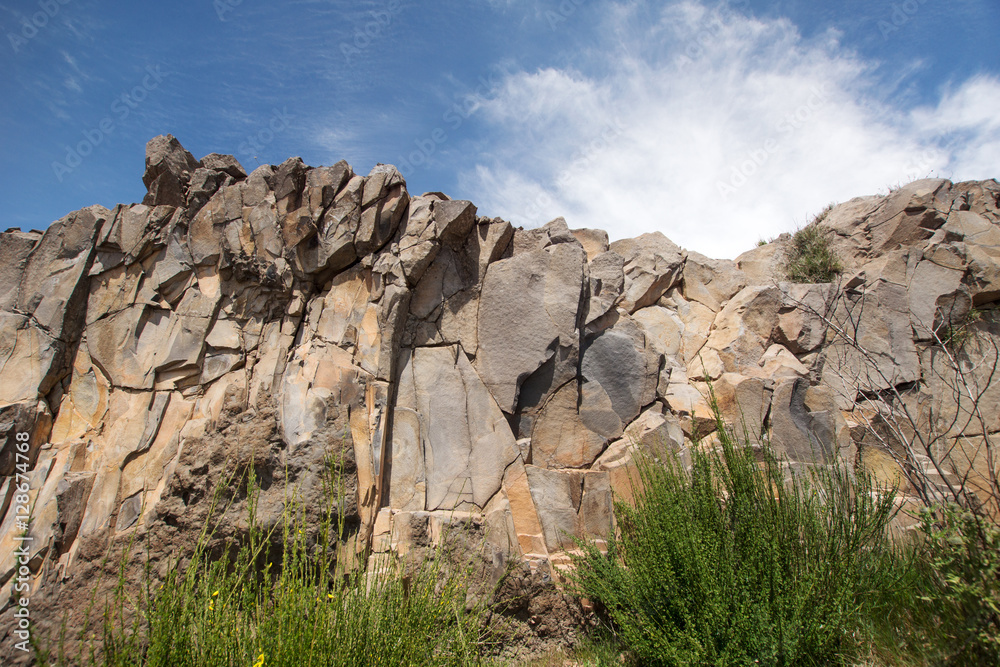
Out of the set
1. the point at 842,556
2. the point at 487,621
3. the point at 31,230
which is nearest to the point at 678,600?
the point at 842,556

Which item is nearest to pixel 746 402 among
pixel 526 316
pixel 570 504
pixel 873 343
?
pixel 873 343

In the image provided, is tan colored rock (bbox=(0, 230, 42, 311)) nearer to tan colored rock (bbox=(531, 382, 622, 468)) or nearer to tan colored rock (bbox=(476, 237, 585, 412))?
tan colored rock (bbox=(476, 237, 585, 412))

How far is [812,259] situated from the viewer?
6.76m

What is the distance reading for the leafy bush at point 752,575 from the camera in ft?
10.7

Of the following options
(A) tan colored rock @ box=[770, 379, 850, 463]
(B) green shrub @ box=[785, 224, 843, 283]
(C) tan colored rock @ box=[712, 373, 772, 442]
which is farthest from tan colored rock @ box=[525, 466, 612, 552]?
(B) green shrub @ box=[785, 224, 843, 283]

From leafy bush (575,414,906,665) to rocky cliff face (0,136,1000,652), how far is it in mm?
1075

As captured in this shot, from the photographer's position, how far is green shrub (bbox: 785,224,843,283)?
6.68 metres

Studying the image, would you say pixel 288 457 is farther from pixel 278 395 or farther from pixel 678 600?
pixel 678 600

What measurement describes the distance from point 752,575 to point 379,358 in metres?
3.59

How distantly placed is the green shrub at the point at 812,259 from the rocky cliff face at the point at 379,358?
16.1 inches

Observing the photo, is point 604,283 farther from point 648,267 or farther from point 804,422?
point 804,422

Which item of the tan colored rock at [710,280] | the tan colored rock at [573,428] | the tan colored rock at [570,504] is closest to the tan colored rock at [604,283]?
the tan colored rock at [573,428]

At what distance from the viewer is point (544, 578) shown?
4.59 metres

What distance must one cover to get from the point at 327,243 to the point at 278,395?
1643 millimetres
